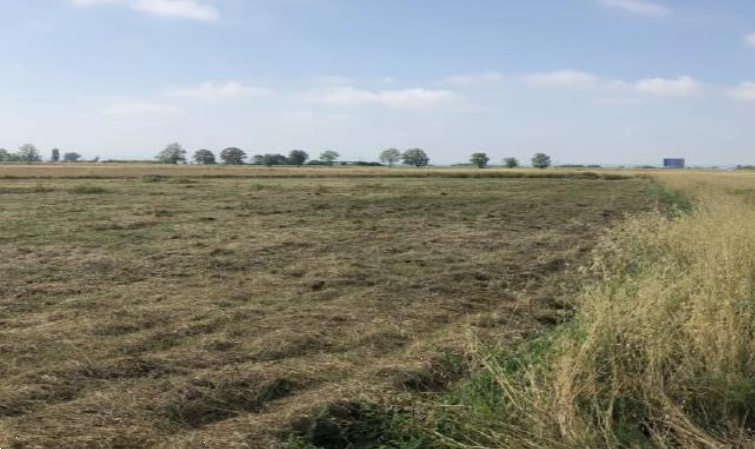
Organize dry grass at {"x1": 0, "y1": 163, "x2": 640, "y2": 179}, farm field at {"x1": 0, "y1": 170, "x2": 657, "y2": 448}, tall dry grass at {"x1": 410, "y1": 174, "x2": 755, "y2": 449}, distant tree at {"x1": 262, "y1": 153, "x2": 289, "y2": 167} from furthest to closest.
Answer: distant tree at {"x1": 262, "y1": 153, "x2": 289, "y2": 167}, dry grass at {"x1": 0, "y1": 163, "x2": 640, "y2": 179}, farm field at {"x1": 0, "y1": 170, "x2": 657, "y2": 448}, tall dry grass at {"x1": 410, "y1": 174, "x2": 755, "y2": 449}

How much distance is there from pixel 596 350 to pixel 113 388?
13.1 ft

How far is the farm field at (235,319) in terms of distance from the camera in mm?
4797

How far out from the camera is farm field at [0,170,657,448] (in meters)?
4.80

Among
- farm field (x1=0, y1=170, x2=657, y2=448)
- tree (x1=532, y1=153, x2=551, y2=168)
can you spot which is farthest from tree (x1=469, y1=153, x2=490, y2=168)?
farm field (x1=0, y1=170, x2=657, y2=448)

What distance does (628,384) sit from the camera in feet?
15.8

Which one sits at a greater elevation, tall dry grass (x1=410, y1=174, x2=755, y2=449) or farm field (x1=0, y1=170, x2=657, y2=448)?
tall dry grass (x1=410, y1=174, x2=755, y2=449)

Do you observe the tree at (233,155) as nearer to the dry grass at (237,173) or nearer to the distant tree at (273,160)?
the distant tree at (273,160)

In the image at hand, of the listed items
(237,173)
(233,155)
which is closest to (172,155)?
(233,155)

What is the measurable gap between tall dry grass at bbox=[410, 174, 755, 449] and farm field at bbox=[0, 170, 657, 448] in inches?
34.7

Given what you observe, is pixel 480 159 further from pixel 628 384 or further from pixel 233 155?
pixel 628 384

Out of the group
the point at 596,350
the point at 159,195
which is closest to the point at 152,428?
the point at 596,350

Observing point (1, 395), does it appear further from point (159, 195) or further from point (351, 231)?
point (159, 195)

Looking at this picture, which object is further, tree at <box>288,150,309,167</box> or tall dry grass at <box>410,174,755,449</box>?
tree at <box>288,150,309,167</box>

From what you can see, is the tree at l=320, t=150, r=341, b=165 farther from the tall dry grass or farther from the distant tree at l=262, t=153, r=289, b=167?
the tall dry grass
